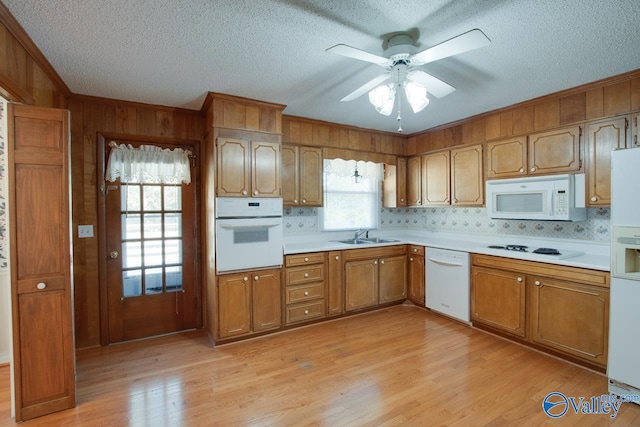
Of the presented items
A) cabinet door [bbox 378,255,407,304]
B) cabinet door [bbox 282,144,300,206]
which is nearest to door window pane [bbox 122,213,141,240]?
cabinet door [bbox 282,144,300,206]

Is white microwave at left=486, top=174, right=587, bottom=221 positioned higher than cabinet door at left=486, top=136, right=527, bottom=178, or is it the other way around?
cabinet door at left=486, top=136, right=527, bottom=178

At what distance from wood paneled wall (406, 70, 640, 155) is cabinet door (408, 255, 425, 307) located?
1554 millimetres

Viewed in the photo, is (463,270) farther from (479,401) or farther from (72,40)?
(72,40)

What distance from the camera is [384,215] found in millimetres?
4941

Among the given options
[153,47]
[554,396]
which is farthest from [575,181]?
[153,47]

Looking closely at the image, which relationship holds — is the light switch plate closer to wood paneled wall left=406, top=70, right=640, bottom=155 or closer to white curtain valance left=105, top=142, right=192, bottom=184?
white curtain valance left=105, top=142, right=192, bottom=184

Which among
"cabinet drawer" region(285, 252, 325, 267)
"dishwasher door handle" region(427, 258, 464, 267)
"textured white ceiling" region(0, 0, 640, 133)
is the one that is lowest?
"dishwasher door handle" region(427, 258, 464, 267)

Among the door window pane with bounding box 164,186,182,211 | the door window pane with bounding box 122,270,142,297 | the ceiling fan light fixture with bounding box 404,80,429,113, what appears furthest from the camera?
the door window pane with bounding box 164,186,182,211

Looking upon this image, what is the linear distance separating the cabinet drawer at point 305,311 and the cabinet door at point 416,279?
53.1 inches

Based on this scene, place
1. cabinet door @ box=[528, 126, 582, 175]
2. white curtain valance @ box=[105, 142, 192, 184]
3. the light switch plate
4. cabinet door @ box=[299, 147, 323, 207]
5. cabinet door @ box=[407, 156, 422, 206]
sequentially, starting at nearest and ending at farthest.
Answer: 1. cabinet door @ box=[528, 126, 582, 175]
2. the light switch plate
3. white curtain valance @ box=[105, 142, 192, 184]
4. cabinet door @ box=[299, 147, 323, 207]
5. cabinet door @ box=[407, 156, 422, 206]

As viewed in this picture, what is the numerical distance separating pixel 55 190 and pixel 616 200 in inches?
153

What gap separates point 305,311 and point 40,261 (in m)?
2.41

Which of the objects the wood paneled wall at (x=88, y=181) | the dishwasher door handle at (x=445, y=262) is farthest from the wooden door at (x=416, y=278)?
the wood paneled wall at (x=88, y=181)

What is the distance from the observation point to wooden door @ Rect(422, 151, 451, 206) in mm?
4180
